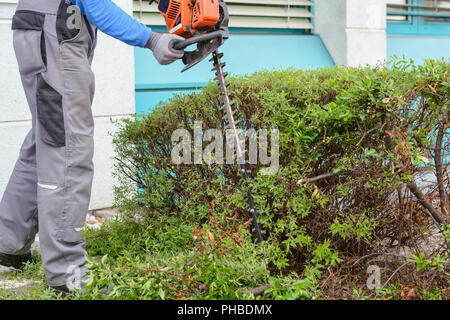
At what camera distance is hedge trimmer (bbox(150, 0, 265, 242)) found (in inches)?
96.9

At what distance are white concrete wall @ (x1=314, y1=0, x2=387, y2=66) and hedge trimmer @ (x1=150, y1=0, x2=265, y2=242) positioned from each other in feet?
12.1

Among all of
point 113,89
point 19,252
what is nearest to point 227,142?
point 19,252

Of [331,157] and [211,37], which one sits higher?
[211,37]

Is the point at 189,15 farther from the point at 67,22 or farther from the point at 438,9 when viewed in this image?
the point at 438,9

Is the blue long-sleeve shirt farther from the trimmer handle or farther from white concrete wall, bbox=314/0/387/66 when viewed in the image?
white concrete wall, bbox=314/0/387/66

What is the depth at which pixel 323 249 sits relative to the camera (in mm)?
2396

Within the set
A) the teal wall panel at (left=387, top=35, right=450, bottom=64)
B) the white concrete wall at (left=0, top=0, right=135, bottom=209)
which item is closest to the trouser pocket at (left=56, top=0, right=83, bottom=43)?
the white concrete wall at (left=0, top=0, right=135, bottom=209)

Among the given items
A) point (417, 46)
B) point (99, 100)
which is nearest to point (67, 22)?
point (99, 100)

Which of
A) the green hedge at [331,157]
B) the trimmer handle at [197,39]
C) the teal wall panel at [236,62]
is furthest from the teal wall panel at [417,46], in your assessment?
the trimmer handle at [197,39]

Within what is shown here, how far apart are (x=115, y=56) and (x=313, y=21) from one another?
285 cm

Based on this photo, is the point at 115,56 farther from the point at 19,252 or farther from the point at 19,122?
the point at 19,252

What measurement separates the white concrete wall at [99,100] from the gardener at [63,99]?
5.92 feet

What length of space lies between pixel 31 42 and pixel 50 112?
1.12ft

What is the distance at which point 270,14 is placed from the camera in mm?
6016
